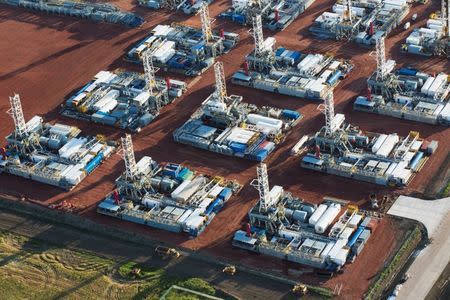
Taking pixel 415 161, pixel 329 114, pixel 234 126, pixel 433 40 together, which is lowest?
pixel 415 161

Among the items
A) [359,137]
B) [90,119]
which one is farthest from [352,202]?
[90,119]

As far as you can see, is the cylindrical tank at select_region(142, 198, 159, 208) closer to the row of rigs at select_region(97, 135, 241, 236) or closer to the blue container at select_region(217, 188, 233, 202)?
the row of rigs at select_region(97, 135, 241, 236)

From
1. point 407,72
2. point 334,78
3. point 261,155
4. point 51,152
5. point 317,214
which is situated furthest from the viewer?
point 334,78

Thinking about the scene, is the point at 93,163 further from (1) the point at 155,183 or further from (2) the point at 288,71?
(2) the point at 288,71

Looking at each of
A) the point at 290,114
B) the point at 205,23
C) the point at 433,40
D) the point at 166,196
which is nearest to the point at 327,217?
the point at 166,196

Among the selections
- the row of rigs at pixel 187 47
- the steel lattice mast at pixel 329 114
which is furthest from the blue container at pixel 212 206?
the row of rigs at pixel 187 47

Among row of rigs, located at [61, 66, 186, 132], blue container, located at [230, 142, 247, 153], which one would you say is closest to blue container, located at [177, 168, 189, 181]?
blue container, located at [230, 142, 247, 153]
